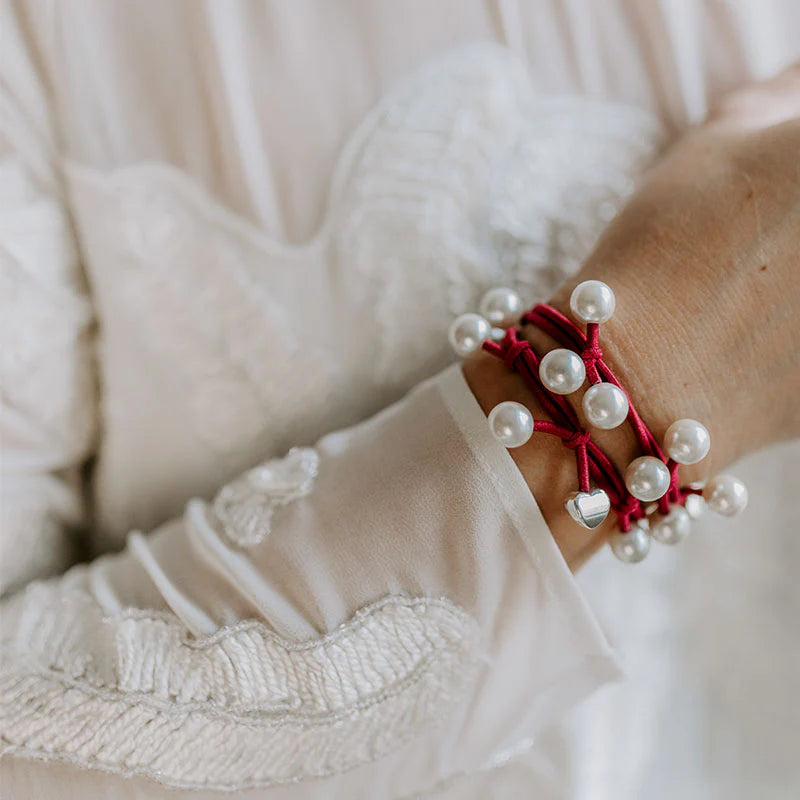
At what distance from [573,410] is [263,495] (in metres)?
0.26

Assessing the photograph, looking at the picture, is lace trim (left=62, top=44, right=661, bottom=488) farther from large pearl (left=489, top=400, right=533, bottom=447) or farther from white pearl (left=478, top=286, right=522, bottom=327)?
large pearl (left=489, top=400, right=533, bottom=447)

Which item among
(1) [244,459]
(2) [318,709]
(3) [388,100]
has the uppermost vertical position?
(3) [388,100]

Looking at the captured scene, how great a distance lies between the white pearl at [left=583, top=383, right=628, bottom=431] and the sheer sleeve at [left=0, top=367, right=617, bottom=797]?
72mm

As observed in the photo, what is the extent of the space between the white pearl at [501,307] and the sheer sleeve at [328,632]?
0.09 metres

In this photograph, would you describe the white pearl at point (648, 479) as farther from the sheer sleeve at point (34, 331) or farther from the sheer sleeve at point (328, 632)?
the sheer sleeve at point (34, 331)

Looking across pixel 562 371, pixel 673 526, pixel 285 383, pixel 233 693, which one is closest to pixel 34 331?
pixel 285 383

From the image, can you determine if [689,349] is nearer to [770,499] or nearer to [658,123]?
[658,123]

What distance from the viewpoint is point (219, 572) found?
24.7 inches

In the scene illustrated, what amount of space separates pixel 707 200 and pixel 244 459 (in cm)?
48

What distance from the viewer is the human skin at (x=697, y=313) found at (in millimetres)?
596

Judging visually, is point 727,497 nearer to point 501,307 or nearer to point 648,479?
point 648,479

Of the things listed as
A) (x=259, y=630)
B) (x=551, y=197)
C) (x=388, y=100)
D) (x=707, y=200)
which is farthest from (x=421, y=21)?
(x=259, y=630)

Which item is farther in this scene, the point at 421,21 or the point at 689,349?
the point at 421,21

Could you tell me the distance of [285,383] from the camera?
29.6 inches
